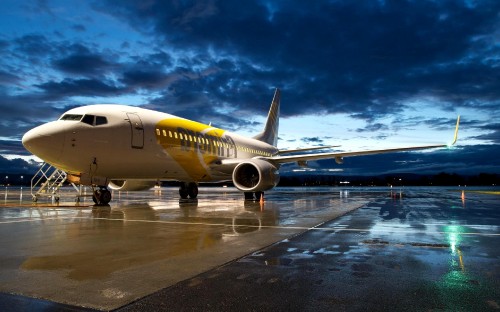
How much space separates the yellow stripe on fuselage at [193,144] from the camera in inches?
625

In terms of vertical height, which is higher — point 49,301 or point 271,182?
point 271,182

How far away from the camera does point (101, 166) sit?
13.7 m

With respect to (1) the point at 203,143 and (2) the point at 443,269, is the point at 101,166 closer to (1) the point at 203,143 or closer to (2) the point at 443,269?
(1) the point at 203,143

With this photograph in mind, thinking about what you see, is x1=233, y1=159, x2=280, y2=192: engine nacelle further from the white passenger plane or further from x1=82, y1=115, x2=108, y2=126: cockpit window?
x1=82, y1=115, x2=108, y2=126: cockpit window

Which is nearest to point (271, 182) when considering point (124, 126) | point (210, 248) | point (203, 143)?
point (203, 143)

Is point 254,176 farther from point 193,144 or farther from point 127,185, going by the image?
point 127,185

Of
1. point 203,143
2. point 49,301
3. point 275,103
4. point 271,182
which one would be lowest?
point 49,301

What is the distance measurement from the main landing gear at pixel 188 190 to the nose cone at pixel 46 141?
936 centimetres

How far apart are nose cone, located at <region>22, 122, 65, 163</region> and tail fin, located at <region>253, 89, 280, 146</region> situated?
58.2 feet

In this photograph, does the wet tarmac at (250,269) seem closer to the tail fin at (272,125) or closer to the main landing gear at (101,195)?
the main landing gear at (101,195)

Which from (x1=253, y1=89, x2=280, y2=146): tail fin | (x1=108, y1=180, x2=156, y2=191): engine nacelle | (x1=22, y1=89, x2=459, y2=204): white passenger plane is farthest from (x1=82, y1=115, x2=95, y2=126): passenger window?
(x1=253, y1=89, x2=280, y2=146): tail fin

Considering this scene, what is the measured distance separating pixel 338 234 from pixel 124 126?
9560mm

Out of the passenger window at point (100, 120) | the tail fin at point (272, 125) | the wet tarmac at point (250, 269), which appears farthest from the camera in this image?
the tail fin at point (272, 125)

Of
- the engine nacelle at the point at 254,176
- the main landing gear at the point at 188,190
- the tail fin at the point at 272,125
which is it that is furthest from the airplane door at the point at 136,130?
the tail fin at the point at 272,125
